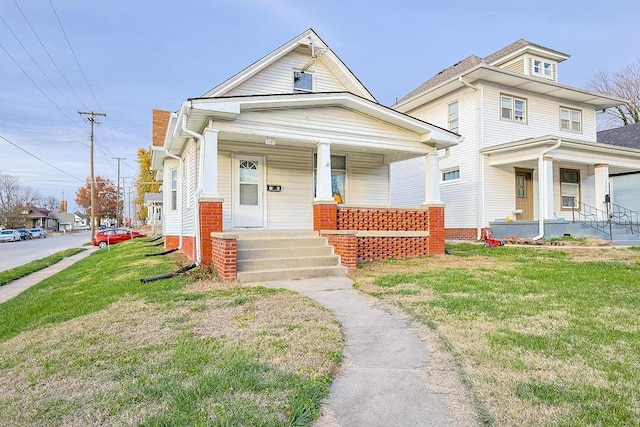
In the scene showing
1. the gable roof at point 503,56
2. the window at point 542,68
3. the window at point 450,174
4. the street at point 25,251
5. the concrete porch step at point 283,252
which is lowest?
the street at point 25,251

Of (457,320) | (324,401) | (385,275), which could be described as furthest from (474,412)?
(385,275)

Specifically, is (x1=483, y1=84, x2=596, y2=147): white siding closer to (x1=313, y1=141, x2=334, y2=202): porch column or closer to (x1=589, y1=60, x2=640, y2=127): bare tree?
(x1=313, y1=141, x2=334, y2=202): porch column

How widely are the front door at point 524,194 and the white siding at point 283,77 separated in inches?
361

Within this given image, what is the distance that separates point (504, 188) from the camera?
15.4 metres

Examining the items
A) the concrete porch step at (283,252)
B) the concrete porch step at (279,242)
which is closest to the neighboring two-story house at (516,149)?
the concrete porch step at (279,242)

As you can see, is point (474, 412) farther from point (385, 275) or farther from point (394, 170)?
point (394, 170)

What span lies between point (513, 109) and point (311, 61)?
932 cm

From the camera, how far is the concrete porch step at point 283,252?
756 cm

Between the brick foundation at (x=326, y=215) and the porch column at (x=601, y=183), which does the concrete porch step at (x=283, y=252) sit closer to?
the brick foundation at (x=326, y=215)

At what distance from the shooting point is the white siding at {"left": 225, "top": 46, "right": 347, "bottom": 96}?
431 inches

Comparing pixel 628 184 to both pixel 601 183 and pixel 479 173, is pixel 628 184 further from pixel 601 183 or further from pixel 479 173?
pixel 479 173

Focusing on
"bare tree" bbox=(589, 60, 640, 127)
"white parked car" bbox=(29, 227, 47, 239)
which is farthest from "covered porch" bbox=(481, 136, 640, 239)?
"white parked car" bbox=(29, 227, 47, 239)

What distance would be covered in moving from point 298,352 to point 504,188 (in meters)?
14.3

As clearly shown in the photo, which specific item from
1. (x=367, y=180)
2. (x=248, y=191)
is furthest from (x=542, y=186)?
(x=248, y=191)
